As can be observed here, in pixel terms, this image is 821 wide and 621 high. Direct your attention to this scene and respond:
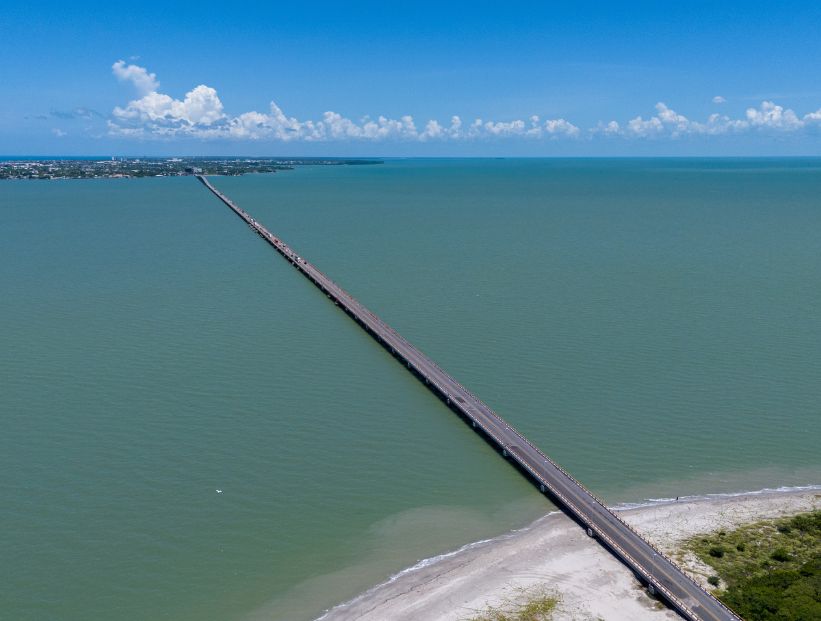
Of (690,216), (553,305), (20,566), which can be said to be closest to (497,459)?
(20,566)

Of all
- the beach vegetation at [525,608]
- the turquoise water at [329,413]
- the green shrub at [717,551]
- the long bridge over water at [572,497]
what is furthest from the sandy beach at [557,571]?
the turquoise water at [329,413]

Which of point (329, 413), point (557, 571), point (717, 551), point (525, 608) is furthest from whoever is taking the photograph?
point (329, 413)

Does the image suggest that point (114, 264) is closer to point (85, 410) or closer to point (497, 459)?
point (85, 410)

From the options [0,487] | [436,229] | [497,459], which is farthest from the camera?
[436,229]

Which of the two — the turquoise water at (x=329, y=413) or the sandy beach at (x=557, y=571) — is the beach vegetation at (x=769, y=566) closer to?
the sandy beach at (x=557, y=571)

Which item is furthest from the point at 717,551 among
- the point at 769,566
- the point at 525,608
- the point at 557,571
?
the point at 525,608

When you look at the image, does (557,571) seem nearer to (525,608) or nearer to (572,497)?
(525,608)
